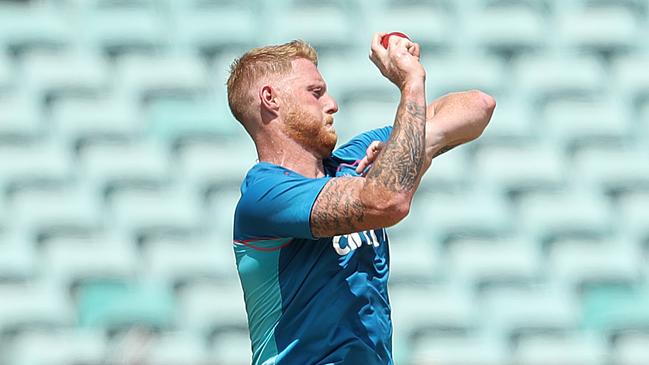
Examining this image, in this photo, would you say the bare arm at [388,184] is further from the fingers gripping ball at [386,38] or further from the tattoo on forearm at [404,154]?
the fingers gripping ball at [386,38]

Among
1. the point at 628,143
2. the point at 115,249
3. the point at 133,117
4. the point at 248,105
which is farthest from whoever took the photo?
the point at 628,143

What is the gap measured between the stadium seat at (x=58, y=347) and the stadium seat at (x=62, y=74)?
63.0 inches

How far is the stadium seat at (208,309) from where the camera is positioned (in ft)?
23.8

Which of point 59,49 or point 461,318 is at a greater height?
point 59,49

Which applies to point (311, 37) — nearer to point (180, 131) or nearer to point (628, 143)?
point (180, 131)

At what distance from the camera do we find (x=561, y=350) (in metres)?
7.55

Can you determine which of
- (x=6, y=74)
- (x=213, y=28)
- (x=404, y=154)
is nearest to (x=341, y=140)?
(x=213, y=28)

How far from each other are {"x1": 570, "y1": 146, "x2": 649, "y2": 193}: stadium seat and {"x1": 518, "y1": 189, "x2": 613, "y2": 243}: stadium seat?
17cm

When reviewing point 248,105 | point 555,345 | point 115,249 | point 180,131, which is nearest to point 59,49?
point 180,131

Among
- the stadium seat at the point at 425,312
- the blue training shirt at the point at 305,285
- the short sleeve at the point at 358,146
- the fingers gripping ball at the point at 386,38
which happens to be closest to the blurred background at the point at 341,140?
the stadium seat at the point at 425,312

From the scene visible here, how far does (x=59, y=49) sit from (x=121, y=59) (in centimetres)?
40

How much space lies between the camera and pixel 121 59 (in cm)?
805

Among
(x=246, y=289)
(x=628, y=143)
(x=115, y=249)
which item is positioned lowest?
(x=246, y=289)

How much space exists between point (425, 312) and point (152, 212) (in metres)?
1.76
